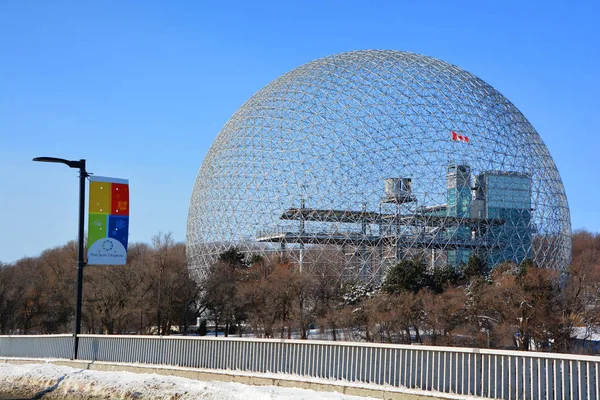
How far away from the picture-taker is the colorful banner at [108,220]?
1788cm

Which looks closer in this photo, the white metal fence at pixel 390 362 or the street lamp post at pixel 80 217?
the white metal fence at pixel 390 362

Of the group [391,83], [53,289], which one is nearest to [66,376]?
[53,289]

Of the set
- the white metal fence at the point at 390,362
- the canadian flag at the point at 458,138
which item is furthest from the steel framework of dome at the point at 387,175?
the white metal fence at the point at 390,362

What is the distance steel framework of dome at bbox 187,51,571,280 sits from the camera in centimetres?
4481

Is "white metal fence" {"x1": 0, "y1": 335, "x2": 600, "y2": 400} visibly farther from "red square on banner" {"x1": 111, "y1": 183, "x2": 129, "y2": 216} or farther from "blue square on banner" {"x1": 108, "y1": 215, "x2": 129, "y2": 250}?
"red square on banner" {"x1": 111, "y1": 183, "x2": 129, "y2": 216}

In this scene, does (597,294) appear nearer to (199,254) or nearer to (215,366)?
(215,366)

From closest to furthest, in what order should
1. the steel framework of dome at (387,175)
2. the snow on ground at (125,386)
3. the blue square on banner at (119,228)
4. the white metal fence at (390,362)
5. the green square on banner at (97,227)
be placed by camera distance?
the white metal fence at (390,362) → the snow on ground at (125,386) → the green square on banner at (97,227) → the blue square on banner at (119,228) → the steel framework of dome at (387,175)

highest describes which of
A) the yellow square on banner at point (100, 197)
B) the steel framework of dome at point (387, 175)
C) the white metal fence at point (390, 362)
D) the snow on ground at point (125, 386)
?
the steel framework of dome at point (387, 175)

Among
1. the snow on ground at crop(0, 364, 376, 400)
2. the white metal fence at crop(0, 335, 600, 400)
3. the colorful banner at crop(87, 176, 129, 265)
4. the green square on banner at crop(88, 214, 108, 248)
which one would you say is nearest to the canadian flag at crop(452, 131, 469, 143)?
the colorful banner at crop(87, 176, 129, 265)

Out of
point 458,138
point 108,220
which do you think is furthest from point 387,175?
point 108,220

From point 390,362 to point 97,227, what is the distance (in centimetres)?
887

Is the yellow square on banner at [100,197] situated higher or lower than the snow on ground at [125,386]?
higher

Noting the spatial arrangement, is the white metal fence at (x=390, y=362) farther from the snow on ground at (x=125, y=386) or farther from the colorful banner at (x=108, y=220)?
the colorful banner at (x=108, y=220)

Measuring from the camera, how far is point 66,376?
52.0 feet
